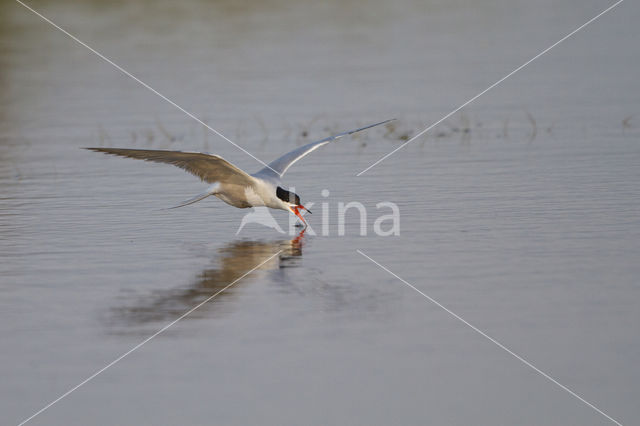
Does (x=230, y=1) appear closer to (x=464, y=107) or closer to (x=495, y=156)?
(x=464, y=107)

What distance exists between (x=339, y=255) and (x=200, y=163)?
1.82 metres

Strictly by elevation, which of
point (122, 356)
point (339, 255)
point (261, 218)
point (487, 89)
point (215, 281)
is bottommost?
point (122, 356)

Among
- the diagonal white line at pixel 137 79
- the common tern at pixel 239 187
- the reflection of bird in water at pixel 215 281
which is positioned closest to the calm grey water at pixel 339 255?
the reflection of bird in water at pixel 215 281

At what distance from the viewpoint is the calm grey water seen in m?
6.30

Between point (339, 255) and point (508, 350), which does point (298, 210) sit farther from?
point (508, 350)

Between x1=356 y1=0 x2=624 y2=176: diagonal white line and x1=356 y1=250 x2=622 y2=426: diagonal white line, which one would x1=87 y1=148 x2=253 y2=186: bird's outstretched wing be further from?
x1=356 y1=0 x2=624 y2=176: diagonal white line

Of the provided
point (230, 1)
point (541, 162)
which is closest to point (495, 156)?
point (541, 162)

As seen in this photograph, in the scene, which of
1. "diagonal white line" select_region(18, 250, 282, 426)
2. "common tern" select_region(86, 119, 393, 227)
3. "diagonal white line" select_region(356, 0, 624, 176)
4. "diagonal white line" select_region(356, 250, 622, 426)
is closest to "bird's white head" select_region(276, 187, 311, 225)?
"common tern" select_region(86, 119, 393, 227)

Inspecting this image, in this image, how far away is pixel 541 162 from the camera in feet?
42.8

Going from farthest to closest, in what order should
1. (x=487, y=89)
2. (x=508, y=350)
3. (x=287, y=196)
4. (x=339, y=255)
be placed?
(x=487, y=89) < (x=287, y=196) < (x=339, y=255) < (x=508, y=350)

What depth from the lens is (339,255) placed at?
946 cm

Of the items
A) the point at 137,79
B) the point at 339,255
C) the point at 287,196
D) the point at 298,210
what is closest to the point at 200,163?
the point at 287,196

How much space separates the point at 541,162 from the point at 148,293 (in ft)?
20.0

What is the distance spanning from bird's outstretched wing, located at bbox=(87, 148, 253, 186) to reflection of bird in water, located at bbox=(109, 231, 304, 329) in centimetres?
75
